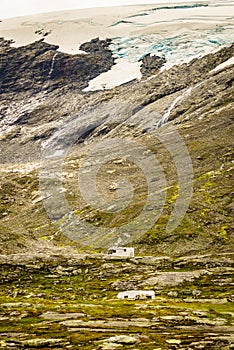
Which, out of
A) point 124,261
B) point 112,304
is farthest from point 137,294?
point 124,261

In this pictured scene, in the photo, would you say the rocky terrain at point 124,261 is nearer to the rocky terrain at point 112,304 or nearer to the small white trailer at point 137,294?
the rocky terrain at point 112,304

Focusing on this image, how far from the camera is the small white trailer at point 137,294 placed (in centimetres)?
5969

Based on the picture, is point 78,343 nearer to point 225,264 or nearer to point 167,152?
point 225,264

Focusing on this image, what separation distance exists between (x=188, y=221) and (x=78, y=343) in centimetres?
9290

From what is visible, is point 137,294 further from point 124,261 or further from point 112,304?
point 124,261

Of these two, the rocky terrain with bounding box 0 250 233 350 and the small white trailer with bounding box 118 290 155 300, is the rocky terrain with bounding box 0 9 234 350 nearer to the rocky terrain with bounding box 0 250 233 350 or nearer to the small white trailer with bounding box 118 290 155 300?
the rocky terrain with bounding box 0 250 233 350

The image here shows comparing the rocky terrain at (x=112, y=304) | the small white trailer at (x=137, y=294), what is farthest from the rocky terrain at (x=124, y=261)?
the small white trailer at (x=137, y=294)

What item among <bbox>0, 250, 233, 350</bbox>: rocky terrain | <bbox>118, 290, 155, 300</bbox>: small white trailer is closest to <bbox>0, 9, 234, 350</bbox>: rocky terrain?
<bbox>0, 250, 233, 350</bbox>: rocky terrain

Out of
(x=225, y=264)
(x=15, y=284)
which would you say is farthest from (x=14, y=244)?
(x=225, y=264)

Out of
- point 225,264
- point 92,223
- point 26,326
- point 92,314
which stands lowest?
point 92,223

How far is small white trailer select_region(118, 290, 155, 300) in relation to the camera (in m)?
59.7

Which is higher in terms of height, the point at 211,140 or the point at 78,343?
the point at 78,343

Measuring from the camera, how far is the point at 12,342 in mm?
30953

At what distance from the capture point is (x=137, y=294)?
200 feet
